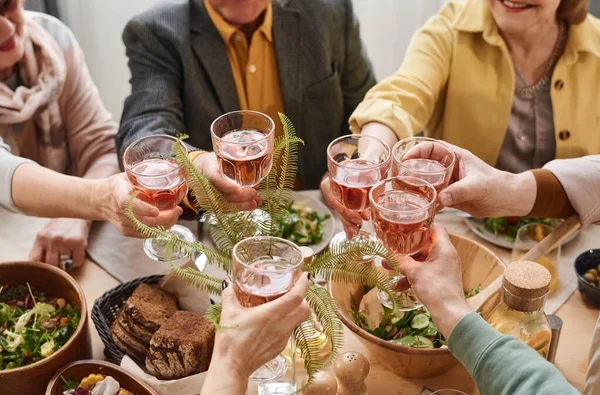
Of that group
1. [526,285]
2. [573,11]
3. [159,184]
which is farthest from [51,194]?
[573,11]

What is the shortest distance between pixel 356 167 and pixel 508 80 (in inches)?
43.2

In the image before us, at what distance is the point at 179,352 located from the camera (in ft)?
4.66

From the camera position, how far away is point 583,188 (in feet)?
5.58

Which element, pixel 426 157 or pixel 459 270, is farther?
pixel 426 157

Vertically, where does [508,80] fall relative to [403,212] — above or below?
below

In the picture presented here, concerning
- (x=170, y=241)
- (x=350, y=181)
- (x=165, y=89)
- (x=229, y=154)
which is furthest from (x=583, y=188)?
(x=165, y=89)

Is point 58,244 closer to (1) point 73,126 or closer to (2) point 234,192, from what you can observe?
(2) point 234,192

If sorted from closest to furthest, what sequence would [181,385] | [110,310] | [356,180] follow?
1. [181,385]
2. [356,180]
3. [110,310]

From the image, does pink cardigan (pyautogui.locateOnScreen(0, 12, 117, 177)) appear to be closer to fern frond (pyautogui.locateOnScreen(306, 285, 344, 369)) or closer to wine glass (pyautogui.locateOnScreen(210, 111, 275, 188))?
wine glass (pyautogui.locateOnScreen(210, 111, 275, 188))

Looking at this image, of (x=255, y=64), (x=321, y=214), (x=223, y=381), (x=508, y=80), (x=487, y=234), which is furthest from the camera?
(x=255, y=64)

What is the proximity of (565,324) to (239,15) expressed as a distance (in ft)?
4.90

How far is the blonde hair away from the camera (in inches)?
87.3

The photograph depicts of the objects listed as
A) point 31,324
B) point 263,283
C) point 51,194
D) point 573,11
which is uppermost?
point 573,11

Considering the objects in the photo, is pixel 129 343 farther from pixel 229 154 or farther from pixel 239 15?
pixel 239 15
